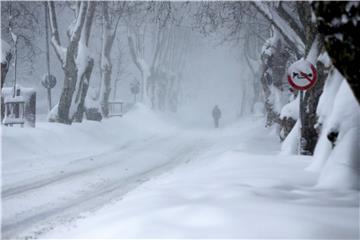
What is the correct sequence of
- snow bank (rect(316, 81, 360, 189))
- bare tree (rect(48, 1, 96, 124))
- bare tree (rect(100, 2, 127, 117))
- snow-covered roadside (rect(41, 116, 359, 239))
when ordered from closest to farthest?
1. snow-covered roadside (rect(41, 116, 359, 239))
2. snow bank (rect(316, 81, 360, 189))
3. bare tree (rect(48, 1, 96, 124))
4. bare tree (rect(100, 2, 127, 117))

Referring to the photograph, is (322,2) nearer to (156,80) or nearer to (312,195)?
(312,195)

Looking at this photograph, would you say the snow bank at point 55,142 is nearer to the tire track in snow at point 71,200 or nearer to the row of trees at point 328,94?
the tire track in snow at point 71,200

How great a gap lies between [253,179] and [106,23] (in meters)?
17.0

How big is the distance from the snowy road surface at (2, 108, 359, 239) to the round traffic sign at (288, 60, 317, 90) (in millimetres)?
1458

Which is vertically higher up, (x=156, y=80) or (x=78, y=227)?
(x=156, y=80)

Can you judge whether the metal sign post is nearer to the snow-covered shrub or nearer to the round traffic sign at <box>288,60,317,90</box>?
the round traffic sign at <box>288,60,317,90</box>

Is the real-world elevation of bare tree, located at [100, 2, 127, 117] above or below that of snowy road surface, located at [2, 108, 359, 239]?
above

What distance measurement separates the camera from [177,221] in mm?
4316

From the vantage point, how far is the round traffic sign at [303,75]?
8117 millimetres

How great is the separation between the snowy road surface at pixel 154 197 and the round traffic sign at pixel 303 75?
4.78 feet

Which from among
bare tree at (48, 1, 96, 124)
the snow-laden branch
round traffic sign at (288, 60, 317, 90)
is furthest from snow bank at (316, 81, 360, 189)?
bare tree at (48, 1, 96, 124)

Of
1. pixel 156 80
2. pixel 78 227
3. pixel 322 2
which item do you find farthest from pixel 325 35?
pixel 156 80

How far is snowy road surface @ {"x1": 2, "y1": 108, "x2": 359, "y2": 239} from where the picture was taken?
13.4 feet

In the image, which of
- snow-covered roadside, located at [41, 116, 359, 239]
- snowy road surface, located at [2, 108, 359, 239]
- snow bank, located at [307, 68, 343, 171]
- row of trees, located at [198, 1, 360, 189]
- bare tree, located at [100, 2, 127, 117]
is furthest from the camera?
bare tree, located at [100, 2, 127, 117]
